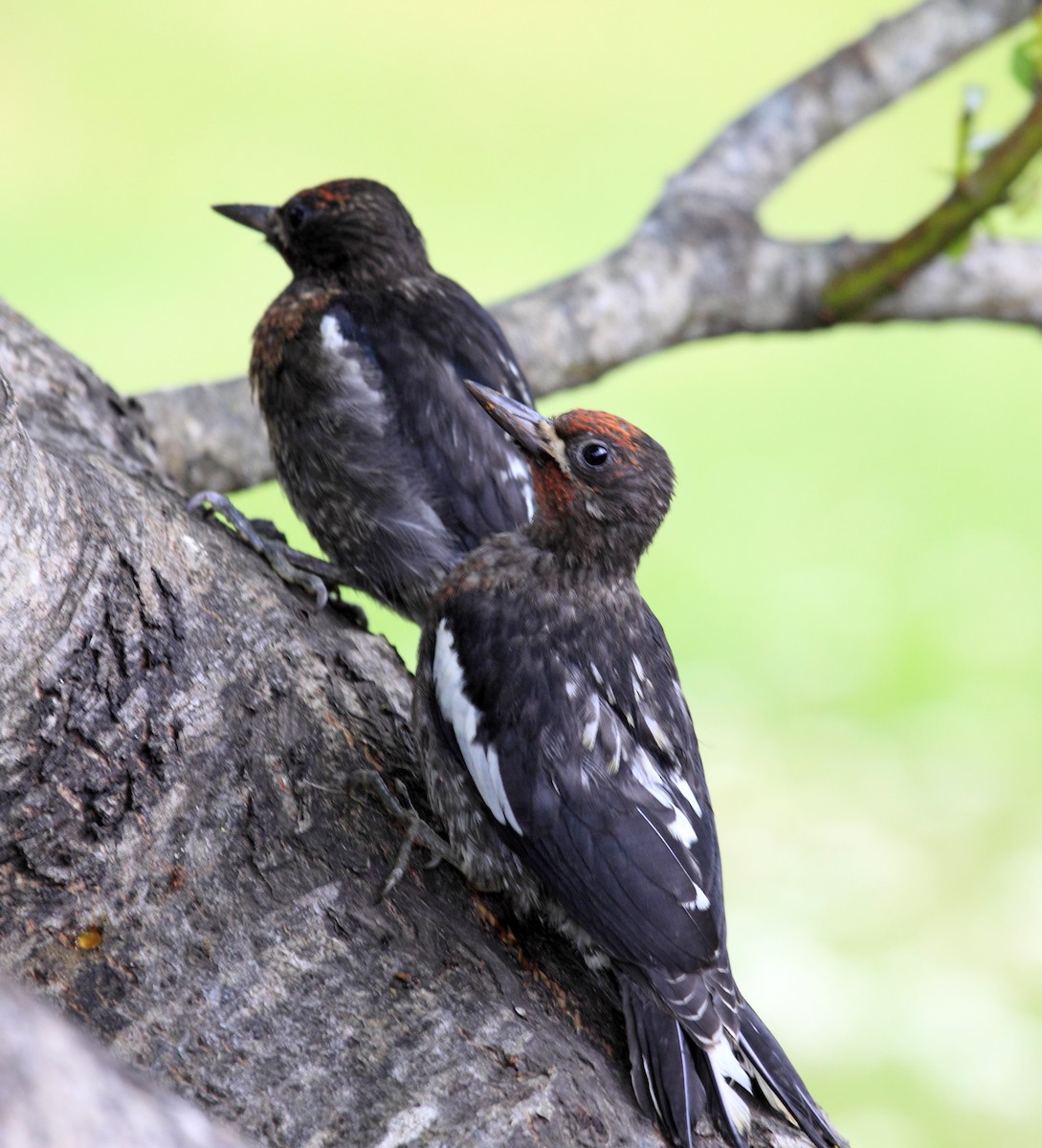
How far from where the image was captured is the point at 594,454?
2453 mm

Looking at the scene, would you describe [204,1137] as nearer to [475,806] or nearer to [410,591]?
[475,806]

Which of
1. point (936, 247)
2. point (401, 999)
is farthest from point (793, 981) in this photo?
point (401, 999)

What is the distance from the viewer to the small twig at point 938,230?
11.4 ft

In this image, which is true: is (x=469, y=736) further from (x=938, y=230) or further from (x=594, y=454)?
(x=938, y=230)

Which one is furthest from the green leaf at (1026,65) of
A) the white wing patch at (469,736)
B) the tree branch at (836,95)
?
the white wing patch at (469,736)

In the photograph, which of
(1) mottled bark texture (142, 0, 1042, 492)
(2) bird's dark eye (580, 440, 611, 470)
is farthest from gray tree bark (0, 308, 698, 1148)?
(1) mottled bark texture (142, 0, 1042, 492)

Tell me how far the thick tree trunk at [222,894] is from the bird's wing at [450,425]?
101 cm

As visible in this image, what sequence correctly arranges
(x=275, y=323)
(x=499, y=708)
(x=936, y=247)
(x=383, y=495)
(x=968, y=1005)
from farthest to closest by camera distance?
(x=968, y=1005)
(x=936, y=247)
(x=275, y=323)
(x=383, y=495)
(x=499, y=708)

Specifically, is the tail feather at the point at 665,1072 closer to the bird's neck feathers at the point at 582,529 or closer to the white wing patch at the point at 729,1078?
the white wing patch at the point at 729,1078

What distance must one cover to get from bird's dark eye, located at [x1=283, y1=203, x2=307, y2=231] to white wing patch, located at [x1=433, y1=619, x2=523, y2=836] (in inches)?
57.9

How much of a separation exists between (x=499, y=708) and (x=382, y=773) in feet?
0.75

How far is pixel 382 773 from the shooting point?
79.3 inches

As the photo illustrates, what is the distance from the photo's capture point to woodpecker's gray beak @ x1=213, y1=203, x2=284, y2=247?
334 cm

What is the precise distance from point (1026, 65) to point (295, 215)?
1.93 m
